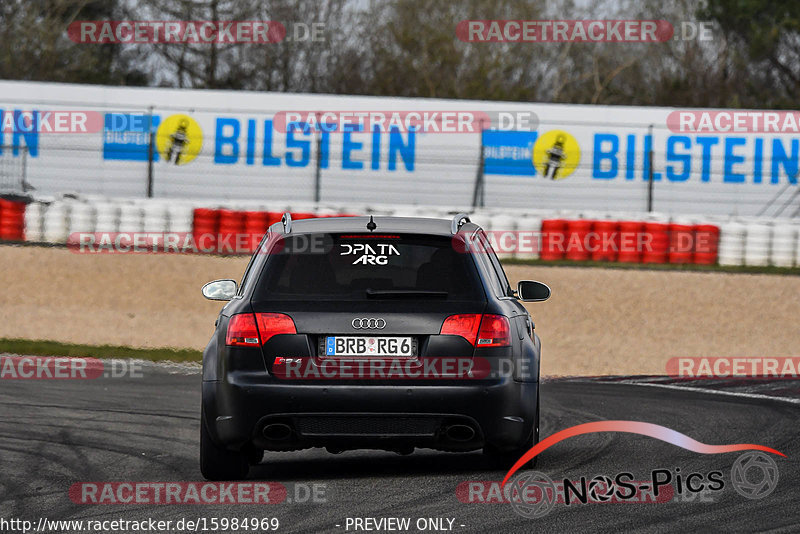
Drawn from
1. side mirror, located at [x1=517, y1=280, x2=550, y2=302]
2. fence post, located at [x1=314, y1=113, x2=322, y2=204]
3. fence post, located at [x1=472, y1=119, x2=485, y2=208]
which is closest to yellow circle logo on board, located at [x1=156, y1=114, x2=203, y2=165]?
fence post, located at [x1=314, y1=113, x2=322, y2=204]

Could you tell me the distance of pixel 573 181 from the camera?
28609mm

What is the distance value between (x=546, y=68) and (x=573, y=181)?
929 inches

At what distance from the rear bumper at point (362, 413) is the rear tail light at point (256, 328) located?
0.56ft

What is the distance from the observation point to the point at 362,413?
22.2 ft

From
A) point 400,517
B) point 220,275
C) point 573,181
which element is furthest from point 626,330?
point 400,517

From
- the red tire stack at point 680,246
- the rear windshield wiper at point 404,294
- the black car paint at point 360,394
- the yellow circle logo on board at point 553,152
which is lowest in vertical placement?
the black car paint at point 360,394

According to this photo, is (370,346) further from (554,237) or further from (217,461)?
(554,237)

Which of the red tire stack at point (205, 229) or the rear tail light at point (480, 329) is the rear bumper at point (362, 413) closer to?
the rear tail light at point (480, 329)

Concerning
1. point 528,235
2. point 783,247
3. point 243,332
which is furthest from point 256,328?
point 783,247

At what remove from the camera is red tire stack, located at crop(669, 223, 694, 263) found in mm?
25203

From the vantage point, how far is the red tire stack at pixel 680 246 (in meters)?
25.2

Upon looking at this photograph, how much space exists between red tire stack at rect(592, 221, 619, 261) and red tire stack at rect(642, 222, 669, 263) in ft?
1.73

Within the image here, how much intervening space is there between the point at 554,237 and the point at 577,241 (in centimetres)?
43

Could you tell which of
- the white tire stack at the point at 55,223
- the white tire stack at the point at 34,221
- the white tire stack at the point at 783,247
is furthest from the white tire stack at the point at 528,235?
the white tire stack at the point at 34,221
